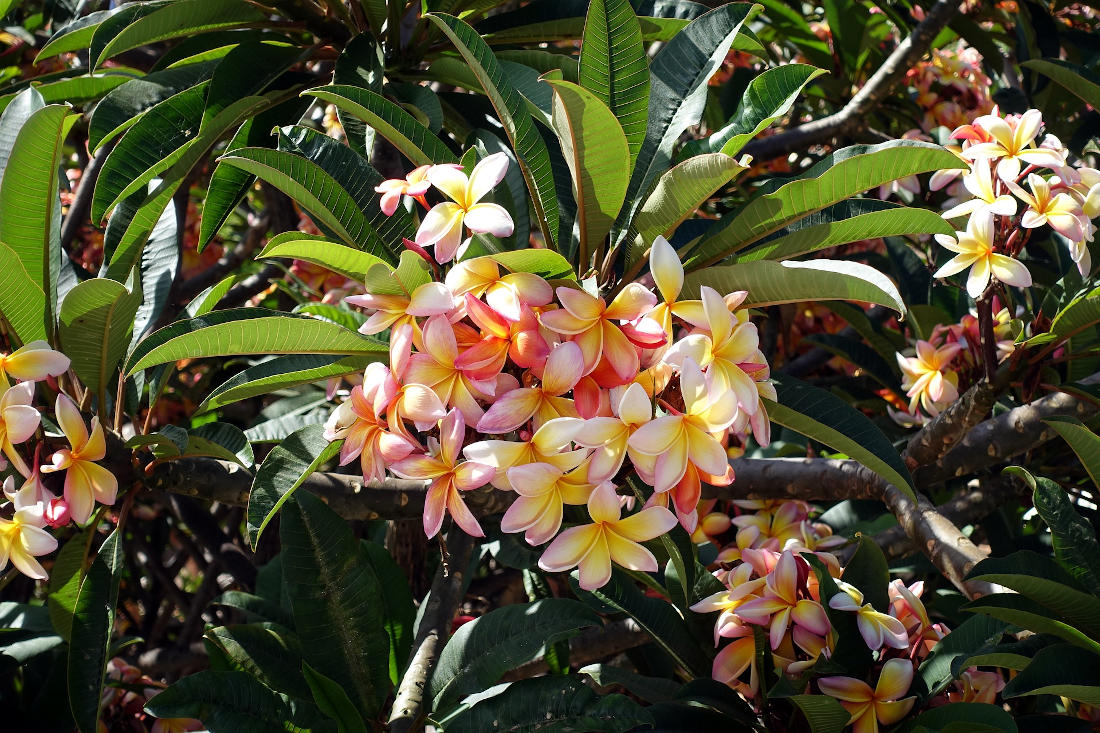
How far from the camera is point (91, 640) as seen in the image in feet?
3.94

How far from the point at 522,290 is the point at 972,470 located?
96 cm

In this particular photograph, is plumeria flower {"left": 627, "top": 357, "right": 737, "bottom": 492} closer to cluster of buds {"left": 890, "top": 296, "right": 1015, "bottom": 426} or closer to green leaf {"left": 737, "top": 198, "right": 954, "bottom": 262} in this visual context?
green leaf {"left": 737, "top": 198, "right": 954, "bottom": 262}

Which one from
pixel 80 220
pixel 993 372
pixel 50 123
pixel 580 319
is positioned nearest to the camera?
pixel 580 319

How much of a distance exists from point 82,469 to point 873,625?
975mm

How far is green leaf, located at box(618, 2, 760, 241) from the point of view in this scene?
113 cm

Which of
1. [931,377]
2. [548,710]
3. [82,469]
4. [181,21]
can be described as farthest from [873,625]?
[181,21]

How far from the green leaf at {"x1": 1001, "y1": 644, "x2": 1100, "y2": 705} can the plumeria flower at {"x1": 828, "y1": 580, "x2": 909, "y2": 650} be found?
0.44 ft

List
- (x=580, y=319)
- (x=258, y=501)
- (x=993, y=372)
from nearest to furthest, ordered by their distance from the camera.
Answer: (x=580, y=319) < (x=258, y=501) < (x=993, y=372)

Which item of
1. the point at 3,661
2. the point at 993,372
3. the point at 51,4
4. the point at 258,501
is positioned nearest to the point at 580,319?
the point at 258,501

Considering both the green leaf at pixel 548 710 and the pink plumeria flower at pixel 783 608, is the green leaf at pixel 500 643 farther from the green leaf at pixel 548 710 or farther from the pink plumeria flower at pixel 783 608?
the pink plumeria flower at pixel 783 608

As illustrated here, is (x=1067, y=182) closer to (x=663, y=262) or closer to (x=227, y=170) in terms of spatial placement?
(x=663, y=262)

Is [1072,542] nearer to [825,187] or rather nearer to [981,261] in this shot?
[981,261]

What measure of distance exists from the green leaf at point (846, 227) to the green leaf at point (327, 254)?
1.33 ft

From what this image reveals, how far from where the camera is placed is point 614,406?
0.85 metres
